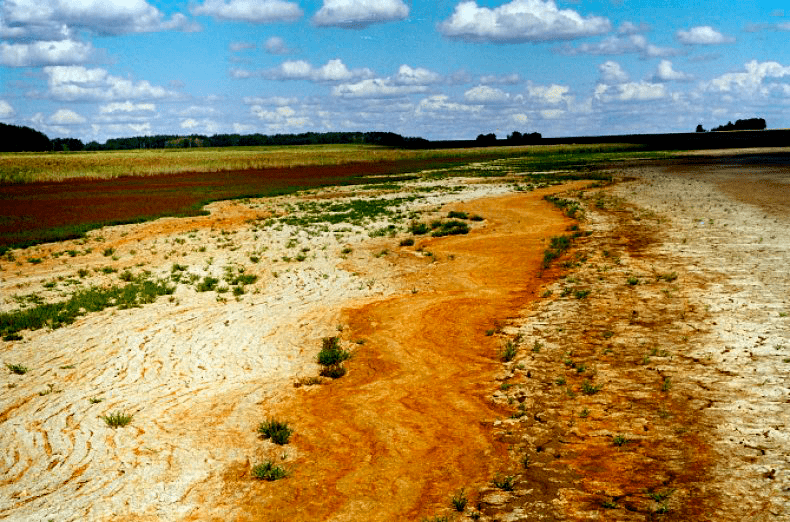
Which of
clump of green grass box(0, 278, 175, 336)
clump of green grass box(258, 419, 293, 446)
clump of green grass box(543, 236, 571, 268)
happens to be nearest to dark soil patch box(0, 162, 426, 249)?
clump of green grass box(0, 278, 175, 336)

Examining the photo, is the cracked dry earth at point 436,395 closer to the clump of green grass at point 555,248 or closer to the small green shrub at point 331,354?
the small green shrub at point 331,354

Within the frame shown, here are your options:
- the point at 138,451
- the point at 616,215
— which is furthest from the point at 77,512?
the point at 616,215

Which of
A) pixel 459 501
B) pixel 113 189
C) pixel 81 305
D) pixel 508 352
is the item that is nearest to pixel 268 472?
pixel 459 501

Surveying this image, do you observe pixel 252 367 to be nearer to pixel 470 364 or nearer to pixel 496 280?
pixel 470 364

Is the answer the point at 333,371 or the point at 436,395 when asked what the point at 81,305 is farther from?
the point at 436,395

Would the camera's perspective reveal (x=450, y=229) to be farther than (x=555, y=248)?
Yes

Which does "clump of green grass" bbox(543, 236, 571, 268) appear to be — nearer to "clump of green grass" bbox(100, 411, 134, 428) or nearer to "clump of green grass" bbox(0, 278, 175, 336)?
"clump of green grass" bbox(0, 278, 175, 336)
